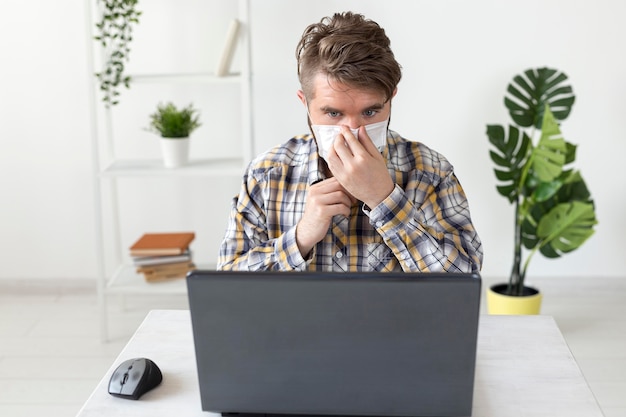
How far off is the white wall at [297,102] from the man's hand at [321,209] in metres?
1.90

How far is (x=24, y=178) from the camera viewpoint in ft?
12.0

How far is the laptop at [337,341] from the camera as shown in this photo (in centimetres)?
111

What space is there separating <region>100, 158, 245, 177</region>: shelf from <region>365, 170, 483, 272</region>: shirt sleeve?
146 cm

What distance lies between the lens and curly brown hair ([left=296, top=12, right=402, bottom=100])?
1.63 metres

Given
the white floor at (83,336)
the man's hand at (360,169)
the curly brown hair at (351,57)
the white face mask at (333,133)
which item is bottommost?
the white floor at (83,336)

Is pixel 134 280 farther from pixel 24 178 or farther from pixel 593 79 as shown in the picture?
pixel 593 79

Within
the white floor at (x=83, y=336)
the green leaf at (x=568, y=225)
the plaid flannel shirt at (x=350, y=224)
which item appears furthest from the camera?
the green leaf at (x=568, y=225)

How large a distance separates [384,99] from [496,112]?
1953 millimetres

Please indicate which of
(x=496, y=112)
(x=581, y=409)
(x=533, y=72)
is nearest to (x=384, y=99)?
(x=581, y=409)

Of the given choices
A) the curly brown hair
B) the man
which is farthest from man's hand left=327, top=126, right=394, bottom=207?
the curly brown hair

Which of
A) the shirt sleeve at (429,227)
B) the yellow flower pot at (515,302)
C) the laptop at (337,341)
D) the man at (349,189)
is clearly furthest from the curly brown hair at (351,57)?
the yellow flower pot at (515,302)

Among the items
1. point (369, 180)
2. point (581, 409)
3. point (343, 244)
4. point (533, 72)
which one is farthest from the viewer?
point (533, 72)

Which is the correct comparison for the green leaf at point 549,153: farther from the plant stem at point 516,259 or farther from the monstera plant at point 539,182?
the plant stem at point 516,259

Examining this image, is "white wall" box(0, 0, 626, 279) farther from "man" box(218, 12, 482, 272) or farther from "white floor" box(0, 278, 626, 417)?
"man" box(218, 12, 482, 272)
